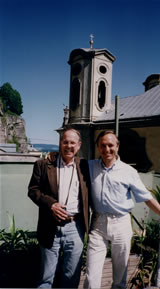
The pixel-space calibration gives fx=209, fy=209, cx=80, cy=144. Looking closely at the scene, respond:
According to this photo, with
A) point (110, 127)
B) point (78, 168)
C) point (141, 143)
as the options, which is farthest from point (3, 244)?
point (110, 127)

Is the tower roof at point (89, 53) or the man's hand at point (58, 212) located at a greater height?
the tower roof at point (89, 53)

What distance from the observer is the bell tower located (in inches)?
686

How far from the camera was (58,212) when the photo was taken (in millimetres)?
2074

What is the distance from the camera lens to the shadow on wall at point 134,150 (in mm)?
13514

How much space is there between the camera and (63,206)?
6.98 ft

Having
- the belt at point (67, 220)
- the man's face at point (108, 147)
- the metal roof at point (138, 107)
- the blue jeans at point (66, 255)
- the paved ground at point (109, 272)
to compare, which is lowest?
the paved ground at point (109, 272)

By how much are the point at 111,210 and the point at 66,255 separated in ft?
2.20

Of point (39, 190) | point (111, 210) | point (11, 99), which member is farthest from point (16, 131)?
point (111, 210)

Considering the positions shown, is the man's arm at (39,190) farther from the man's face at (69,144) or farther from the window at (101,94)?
the window at (101,94)

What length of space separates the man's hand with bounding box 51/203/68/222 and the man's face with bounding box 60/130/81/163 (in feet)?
1.67

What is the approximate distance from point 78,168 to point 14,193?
199 cm

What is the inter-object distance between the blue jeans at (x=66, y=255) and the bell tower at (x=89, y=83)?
50.5 ft

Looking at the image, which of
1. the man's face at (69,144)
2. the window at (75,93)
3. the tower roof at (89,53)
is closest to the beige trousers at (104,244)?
the man's face at (69,144)

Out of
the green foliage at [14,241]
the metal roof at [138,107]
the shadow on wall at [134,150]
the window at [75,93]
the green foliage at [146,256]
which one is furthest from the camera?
the window at [75,93]
